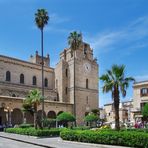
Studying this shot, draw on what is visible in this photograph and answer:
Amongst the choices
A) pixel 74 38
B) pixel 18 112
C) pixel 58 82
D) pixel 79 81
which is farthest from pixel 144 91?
pixel 18 112

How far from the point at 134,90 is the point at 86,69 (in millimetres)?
14079

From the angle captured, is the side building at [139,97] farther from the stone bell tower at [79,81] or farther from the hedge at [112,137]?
the hedge at [112,137]

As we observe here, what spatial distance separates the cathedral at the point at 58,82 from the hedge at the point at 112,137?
31.7m

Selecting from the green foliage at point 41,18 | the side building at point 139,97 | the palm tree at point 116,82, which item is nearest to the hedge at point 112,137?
the palm tree at point 116,82

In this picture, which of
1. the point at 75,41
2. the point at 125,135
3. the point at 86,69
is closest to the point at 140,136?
the point at 125,135

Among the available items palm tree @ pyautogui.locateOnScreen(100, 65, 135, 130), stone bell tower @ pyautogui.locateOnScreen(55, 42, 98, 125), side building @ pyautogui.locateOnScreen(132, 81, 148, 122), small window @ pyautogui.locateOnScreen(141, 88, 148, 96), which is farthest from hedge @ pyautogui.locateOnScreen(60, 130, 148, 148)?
stone bell tower @ pyautogui.locateOnScreen(55, 42, 98, 125)

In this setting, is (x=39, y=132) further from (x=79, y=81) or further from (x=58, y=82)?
(x=58, y=82)

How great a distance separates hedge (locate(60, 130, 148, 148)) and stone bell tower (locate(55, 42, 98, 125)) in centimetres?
4201

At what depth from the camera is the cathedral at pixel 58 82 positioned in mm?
61384

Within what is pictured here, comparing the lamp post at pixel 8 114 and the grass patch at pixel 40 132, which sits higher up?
the lamp post at pixel 8 114

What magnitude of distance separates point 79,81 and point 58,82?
4.95 meters

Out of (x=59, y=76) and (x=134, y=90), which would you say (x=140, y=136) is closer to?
(x=134, y=90)

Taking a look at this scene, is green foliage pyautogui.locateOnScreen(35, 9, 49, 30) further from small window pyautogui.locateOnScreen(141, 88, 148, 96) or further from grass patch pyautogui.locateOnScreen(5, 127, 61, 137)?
small window pyautogui.locateOnScreen(141, 88, 148, 96)

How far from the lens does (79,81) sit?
70750 mm
